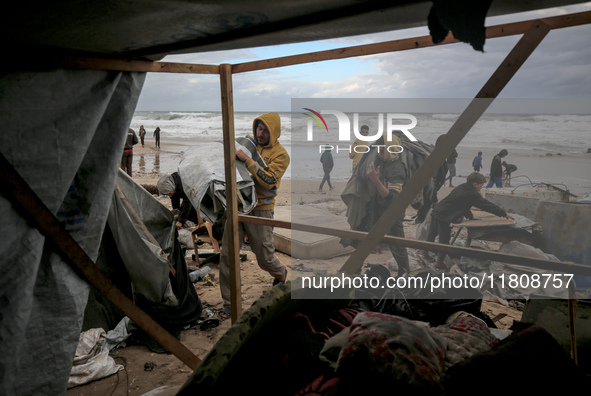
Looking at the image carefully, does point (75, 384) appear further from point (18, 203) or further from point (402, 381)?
point (402, 381)

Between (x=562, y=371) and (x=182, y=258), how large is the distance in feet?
12.3

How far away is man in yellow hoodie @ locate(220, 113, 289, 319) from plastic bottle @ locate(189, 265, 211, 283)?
94 centimetres

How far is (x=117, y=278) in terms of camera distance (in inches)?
155

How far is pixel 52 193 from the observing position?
5.70 ft

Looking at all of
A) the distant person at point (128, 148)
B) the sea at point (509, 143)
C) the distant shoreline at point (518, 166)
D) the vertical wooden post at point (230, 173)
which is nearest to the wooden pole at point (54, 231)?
the vertical wooden post at point (230, 173)

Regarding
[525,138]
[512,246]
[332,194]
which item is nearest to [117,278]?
[512,246]

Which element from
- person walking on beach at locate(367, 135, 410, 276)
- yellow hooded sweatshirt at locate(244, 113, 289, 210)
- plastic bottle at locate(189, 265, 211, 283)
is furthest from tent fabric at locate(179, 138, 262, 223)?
person walking on beach at locate(367, 135, 410, 276)

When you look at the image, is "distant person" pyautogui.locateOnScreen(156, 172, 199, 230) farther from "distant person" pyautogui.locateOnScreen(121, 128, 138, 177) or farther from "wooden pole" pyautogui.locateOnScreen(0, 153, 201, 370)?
"distant person" pyautogui.locateOnScreen(121, 128, 138, 177)

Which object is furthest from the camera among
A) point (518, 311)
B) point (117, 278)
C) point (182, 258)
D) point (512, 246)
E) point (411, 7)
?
point (512, 246)

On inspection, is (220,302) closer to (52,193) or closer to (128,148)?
(52,193)

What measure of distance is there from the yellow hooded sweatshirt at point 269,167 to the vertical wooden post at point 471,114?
8.19 ft

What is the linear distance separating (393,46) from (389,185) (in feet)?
12.3

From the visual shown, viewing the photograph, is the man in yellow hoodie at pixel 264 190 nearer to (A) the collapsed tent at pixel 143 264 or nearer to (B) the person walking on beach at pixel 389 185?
(A) the collapsed tent at pixel 143 264

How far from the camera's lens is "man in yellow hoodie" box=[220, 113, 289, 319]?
4680 mm
